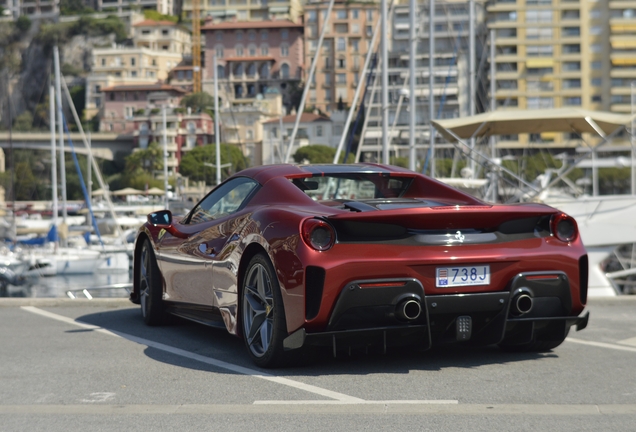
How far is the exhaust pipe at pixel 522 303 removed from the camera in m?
5.56

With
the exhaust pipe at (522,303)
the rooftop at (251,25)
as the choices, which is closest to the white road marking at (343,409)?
the exhaust pipe at (522,303)

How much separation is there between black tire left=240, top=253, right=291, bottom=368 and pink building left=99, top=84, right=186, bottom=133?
154197 millimetres

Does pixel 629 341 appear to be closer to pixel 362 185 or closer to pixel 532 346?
pixel 532 346

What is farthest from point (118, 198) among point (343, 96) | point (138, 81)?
point (138, 81)

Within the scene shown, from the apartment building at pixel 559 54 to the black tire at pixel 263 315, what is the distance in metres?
96.8

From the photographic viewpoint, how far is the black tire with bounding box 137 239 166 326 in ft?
25.6

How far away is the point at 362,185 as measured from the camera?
6648 mm

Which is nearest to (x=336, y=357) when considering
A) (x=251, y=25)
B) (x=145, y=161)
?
(x=145, y=161)

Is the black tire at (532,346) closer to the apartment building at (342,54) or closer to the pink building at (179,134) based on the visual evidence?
the pink building at (179,134)

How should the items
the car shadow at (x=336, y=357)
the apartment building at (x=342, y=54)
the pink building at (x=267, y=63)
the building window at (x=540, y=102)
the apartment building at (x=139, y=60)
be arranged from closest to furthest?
the car shadow at (x=336, y=357)
the building window at (x=540, y=102)
the apartment building at (x=342, y=54)
the pink building at (x=267, y=63)
the apartment building at (x=139, y=60)

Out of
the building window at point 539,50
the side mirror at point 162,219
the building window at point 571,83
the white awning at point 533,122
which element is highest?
the building window at point 539,50

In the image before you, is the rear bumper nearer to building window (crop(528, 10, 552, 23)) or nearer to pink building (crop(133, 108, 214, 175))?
building window (crop(528, 10, 552, 23))

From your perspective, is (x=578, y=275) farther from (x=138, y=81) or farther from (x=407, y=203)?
(x=138, y=81)

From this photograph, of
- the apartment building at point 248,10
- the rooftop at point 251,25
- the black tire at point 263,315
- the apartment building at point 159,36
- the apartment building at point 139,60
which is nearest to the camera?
the black tire at point 263,315
